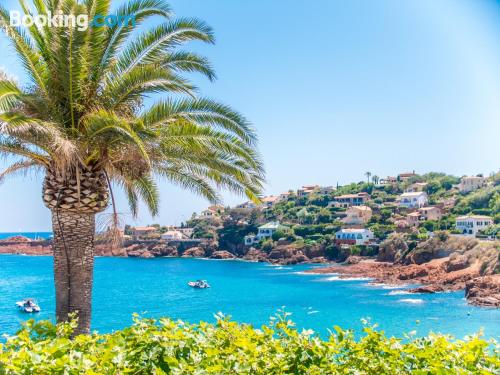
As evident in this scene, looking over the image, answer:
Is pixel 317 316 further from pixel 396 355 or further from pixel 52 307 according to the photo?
pixel 396 355

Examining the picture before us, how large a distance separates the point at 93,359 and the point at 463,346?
3890 millimetres

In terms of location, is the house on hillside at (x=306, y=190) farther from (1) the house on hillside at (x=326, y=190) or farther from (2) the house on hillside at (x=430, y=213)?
(2) the house on hillside at (x=430, y=213)

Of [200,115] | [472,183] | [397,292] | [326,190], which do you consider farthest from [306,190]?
[200,115]

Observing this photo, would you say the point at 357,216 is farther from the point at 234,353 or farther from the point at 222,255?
the point at 234,353

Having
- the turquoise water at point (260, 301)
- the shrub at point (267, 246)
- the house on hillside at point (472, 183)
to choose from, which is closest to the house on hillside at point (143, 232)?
the shrub at point (267, 246)

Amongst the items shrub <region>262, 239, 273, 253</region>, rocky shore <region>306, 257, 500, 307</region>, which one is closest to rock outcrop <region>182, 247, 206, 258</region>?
shrub <region>262, 239, 273, 253</region>

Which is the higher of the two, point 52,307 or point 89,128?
point 89,128

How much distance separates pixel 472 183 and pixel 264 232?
149 ft

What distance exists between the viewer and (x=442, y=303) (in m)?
44.8

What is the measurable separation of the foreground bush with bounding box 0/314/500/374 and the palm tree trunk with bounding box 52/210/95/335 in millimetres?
2760

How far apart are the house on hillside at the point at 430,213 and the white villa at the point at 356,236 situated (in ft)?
38.5

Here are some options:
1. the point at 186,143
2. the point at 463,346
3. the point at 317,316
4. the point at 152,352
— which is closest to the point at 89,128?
the point at 186,143

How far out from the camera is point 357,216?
96.5 meters

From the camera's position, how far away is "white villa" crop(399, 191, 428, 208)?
10081cm
